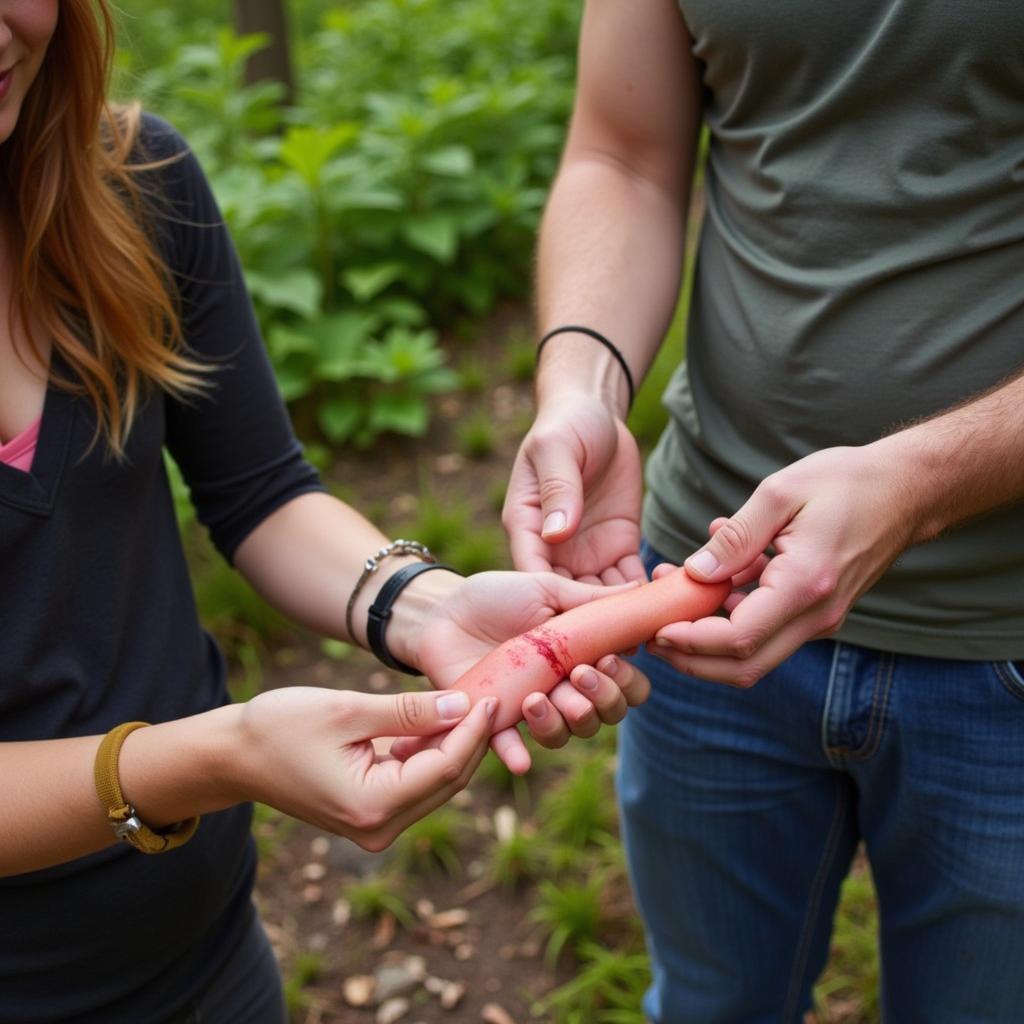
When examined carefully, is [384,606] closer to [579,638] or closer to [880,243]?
[579,638]

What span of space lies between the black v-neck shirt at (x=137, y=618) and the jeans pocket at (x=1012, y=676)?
108cm

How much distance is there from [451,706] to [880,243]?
0.87 m

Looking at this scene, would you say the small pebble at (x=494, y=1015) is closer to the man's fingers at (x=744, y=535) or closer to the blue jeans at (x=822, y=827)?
the blue jeans at (x=822, y=827)

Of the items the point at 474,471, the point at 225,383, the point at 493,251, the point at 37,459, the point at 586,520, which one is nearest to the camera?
the point at 37,459

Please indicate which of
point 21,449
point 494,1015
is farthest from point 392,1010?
point 21,449

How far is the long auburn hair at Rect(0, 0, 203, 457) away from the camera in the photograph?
5.15ft

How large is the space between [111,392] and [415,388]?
3.55m

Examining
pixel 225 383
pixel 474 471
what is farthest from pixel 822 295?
pixel 474 471

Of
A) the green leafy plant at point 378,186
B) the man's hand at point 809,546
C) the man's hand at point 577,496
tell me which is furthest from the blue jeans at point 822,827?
the green leafy plant at point 378,186

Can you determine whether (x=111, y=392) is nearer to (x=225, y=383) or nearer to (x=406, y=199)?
(x=225, y=383)

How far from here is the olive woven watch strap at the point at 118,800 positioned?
1.46 m

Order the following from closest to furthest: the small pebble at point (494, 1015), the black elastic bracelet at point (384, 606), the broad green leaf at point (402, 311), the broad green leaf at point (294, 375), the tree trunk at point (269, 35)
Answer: the black elastic bracelet at point (384, 606)
the small pebble at point (494, 1015)
the broad green leaf at point (294, 375)
the broad green leaf at point (402, 311)
the tree trunk at point (269, 35)

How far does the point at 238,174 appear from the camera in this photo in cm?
508

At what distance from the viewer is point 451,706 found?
5.21 feet
